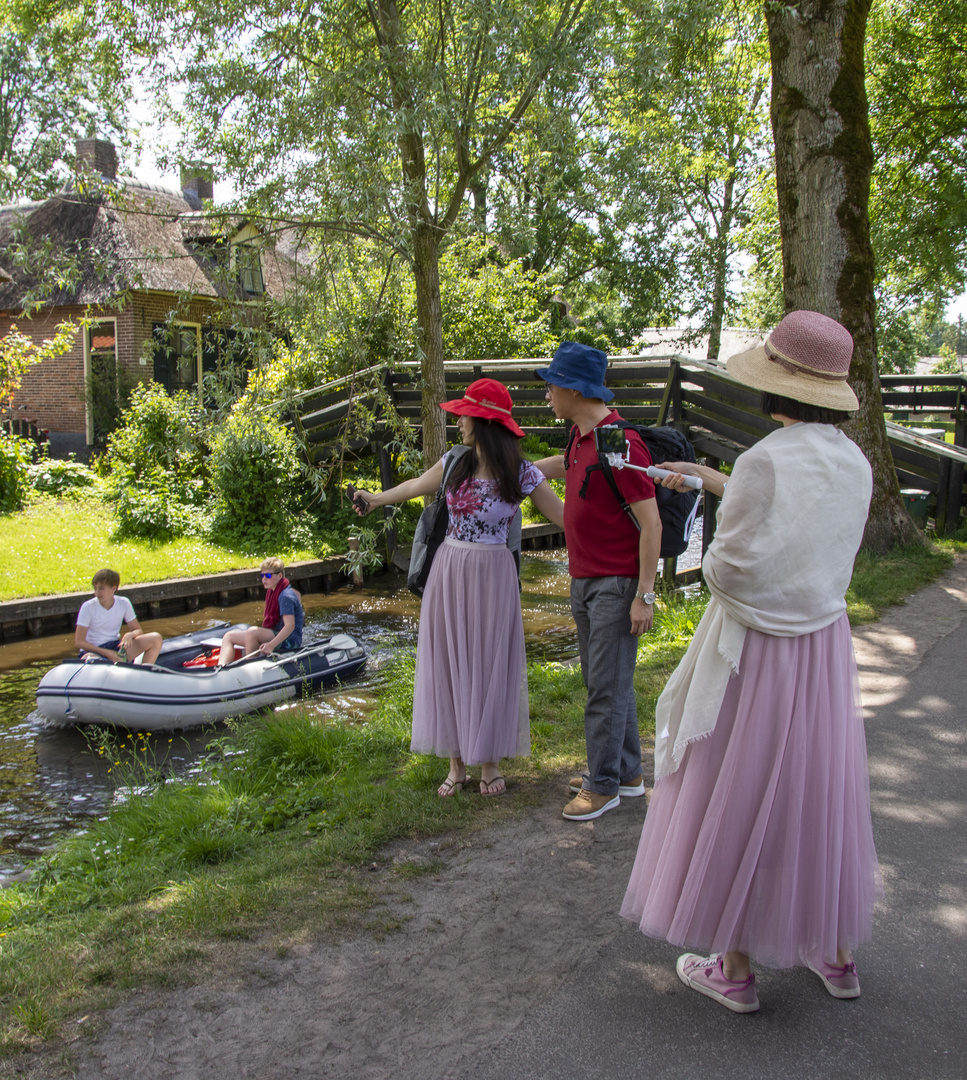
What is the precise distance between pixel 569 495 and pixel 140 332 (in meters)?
21.0

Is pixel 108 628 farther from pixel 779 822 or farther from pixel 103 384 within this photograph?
pixel 103 384

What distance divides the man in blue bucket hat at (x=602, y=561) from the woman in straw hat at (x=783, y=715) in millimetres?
1211

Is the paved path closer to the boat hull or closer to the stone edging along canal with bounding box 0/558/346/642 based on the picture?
the boat hull

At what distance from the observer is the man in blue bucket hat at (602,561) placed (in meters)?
3.88

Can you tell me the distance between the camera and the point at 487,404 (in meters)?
4.33

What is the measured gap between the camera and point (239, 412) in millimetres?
9750

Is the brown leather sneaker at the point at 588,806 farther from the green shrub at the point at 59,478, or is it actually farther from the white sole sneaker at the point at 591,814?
the green shrub at the point at 59,478

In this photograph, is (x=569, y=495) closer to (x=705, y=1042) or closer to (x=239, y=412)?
(x=705, y=1042)

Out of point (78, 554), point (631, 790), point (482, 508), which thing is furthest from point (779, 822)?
point (78, 554)

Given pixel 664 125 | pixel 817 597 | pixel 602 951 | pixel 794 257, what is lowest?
pixel 602 951

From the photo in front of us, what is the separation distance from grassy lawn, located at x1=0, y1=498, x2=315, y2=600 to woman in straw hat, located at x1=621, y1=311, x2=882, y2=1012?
12183mm

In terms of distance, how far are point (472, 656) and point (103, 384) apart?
Result: 2081 cm

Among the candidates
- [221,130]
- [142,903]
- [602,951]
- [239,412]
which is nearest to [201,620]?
[239,412]

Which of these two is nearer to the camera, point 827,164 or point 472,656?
point 472,656
